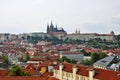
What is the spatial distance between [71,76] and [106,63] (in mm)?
22239

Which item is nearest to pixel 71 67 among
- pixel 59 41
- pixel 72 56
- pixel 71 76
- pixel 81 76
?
pixel 71 76

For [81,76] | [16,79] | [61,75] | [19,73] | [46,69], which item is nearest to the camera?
[16,79]

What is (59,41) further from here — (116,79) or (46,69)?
(116,79)

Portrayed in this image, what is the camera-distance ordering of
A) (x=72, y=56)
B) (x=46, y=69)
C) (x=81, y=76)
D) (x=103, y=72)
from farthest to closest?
(x=72, y=56) → (x=46, y=69) → (x=81, y=76) → (x=103, y=72)

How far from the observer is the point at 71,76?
40.8m

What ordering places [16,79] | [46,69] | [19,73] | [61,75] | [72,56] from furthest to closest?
[72,56]
[46,69]
[61,75]
[19,73]
[16,79]

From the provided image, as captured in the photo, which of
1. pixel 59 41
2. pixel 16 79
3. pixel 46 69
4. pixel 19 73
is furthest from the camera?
pixel 59 41

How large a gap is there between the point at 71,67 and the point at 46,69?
16272 mm

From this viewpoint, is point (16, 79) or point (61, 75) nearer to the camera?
point (16, 79)

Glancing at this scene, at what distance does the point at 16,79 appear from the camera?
3023 centimetres

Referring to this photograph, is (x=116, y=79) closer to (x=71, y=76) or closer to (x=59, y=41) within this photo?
(x=71, y=76)

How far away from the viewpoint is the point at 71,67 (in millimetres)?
42594

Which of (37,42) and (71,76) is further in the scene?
(37,42)

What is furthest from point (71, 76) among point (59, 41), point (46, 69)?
point (59, 41)
